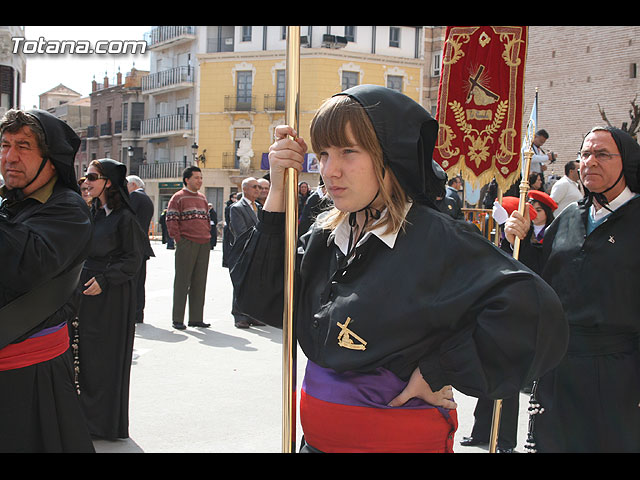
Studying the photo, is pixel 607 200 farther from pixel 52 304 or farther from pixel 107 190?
pixel 107 190

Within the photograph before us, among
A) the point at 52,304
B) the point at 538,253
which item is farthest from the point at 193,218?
the point at 52,304

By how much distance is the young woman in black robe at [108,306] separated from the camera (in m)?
5.22

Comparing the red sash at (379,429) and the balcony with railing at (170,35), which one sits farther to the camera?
the balcony with railing at (170,35)

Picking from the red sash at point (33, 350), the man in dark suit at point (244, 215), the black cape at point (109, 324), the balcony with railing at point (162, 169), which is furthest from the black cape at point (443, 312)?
the balcony with railing at point (162, 169)

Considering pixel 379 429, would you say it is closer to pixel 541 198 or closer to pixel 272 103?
pixel 541 198

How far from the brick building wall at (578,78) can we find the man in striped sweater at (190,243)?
810 inches

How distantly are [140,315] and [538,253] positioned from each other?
21.3 feet

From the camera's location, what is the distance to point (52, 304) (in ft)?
10.8

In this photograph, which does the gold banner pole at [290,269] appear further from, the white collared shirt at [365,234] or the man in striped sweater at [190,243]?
the man in striped sweater at [190,243]

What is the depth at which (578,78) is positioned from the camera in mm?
28891

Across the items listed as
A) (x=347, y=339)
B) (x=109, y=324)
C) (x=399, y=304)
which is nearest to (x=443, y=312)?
(x=399, y=304)

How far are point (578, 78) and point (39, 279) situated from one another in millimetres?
29106

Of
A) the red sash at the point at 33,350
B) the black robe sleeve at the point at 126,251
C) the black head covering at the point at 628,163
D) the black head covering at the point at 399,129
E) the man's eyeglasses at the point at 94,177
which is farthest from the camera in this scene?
the man's eyeglasses at the point at 94,177
